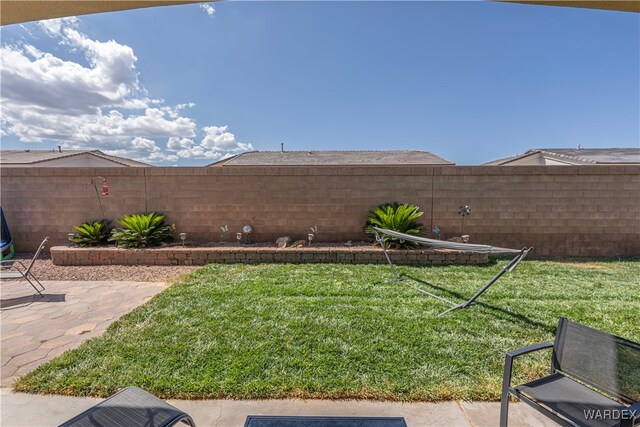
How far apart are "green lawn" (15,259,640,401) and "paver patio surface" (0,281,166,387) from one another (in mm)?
312

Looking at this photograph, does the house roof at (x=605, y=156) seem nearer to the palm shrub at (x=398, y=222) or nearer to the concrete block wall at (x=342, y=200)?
the concrete block wall at (x=342, y=200)

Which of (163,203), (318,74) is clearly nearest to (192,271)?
(163,203)

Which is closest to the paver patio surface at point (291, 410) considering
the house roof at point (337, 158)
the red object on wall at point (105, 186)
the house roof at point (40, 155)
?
the red object on wall at point (105, 186)

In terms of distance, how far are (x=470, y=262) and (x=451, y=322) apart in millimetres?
3404

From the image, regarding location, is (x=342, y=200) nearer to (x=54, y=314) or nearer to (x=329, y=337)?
(x=329, y=337)

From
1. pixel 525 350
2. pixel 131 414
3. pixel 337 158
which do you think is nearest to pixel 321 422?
pixel 131 414

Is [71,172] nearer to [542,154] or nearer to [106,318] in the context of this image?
[106,318]

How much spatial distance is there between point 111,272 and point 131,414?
18.2 feet

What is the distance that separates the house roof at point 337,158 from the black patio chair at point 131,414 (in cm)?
1204

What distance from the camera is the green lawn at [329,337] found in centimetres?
243

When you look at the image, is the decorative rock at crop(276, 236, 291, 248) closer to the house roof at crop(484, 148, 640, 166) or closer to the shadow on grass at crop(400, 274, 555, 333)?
the shadow on grass at crop(400, 274, 555, 333)

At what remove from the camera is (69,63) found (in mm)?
7398

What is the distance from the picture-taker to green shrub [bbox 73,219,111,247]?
272 inches

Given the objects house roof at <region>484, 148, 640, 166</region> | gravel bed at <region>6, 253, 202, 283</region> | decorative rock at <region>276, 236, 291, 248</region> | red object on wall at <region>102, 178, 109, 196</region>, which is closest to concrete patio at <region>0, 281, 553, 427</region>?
gravel bed at <region>6, 253, 202, 283</region>
